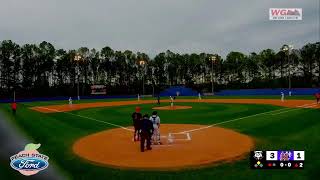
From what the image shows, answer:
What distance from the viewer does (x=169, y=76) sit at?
432 feet

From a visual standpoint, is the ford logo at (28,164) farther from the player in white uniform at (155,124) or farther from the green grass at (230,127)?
the player in white uniform at (155,124)

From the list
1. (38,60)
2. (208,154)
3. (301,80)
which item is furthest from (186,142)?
(38,60)

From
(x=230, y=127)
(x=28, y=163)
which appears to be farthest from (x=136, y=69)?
(x=28, y=163)

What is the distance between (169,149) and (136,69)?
109840 mm

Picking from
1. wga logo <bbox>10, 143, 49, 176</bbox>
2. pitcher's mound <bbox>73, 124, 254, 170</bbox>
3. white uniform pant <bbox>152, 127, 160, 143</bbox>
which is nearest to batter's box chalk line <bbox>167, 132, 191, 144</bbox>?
pitcher's mound <bbox>73, 124, 254, 170</bbox>

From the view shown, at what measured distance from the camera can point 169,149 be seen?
632 inches

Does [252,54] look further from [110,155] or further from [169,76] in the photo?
[110,155]

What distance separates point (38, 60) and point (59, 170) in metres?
101

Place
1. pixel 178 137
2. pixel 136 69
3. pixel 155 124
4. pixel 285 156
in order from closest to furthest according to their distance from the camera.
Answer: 1. pixel 285 156
2. pixel 155 124
3. pixel 178 137
4. pixel 136 69

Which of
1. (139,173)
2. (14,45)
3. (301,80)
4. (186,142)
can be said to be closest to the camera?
(139,173)

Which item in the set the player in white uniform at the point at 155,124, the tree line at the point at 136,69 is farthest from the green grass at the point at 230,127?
the tree line at the point at 136,69

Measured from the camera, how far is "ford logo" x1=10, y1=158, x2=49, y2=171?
1265 centimetres

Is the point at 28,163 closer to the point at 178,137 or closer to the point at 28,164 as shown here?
the point at 28,164

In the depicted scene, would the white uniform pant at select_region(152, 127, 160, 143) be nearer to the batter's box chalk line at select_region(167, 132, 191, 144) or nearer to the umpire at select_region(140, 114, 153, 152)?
the batter's box chalk line at select_region(167, 132, 191, 144)
